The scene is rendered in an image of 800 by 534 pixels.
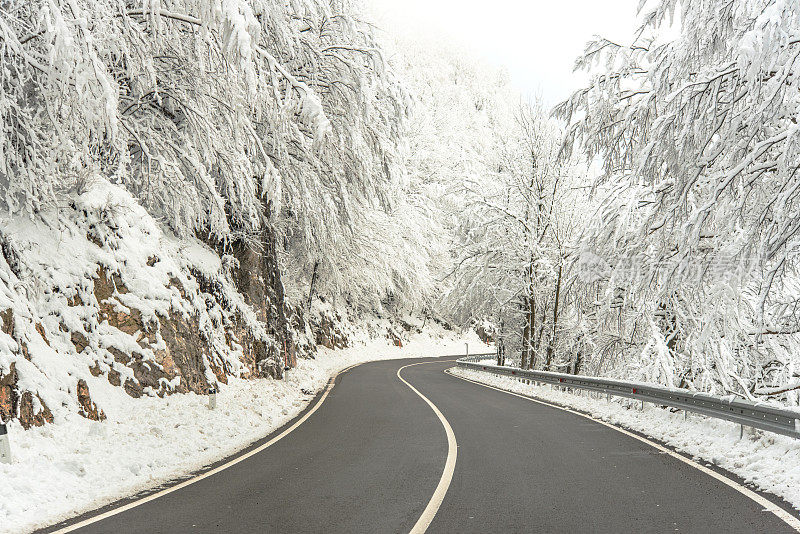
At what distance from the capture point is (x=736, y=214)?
6301 mm

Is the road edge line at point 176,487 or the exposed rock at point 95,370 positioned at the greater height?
the exposed rock at point 95,370

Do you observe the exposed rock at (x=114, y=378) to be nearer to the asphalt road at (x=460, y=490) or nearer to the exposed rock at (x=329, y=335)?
the asphalt road at (x=460, y=490)

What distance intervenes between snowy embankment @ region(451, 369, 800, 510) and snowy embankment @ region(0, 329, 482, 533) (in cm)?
687

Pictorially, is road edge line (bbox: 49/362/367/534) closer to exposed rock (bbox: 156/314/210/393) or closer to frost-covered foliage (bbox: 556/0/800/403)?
exposed rock (bbox: 156/314/210/393)

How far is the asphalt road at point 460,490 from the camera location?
17.7 ft

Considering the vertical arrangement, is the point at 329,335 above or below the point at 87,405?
above

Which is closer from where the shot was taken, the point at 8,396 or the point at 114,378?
the point at 8,396

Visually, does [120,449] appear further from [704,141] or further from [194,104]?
[704,141]

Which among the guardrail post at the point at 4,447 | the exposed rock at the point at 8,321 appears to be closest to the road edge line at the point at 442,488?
the guardrail post at the point at 4,447

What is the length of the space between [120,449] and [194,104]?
5.60 metres

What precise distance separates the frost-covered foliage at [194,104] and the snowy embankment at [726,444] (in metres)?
7.13

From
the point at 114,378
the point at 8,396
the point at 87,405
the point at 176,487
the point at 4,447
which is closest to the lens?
the point at 4,447

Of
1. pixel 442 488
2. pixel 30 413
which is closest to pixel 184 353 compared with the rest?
pixel 30 413

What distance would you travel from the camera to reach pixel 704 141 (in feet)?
21.3
